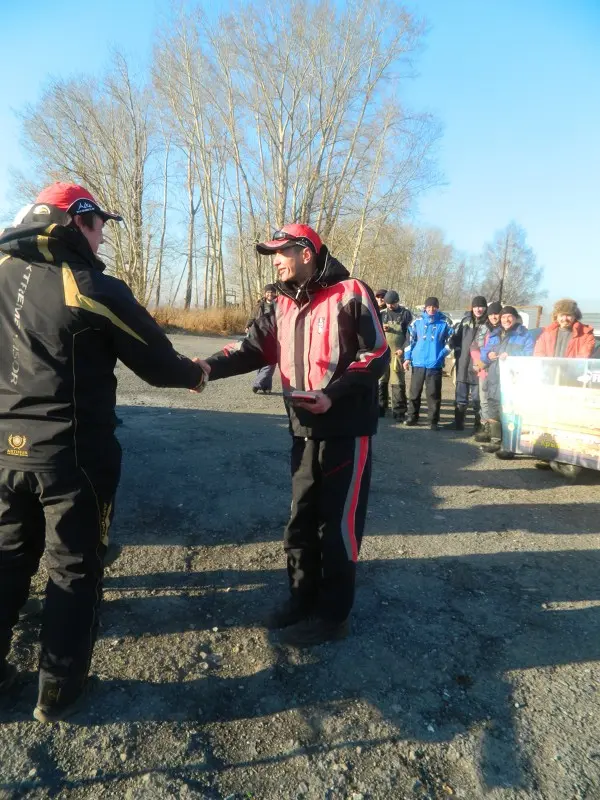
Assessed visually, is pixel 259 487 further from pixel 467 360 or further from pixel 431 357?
pixel 467 360

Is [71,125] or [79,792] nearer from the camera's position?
[79,792]

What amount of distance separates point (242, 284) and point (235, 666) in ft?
105

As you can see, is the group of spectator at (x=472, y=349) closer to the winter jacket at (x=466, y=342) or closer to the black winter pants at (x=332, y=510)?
the winter jacket at (x=466, y=342)

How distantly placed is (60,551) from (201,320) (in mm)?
25649

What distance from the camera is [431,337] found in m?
8.44

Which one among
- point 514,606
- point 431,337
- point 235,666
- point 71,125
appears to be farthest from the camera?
point 71,125

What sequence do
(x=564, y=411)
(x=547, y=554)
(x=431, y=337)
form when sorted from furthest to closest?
1. (x=431, y=337)
2. (x=564, y=411)
3. (x=547, y=554)

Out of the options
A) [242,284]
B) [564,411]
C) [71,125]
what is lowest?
[564,411]

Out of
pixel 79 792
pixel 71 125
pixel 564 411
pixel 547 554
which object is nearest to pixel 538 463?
pixel 564 411

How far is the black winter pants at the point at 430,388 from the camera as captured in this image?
836cm

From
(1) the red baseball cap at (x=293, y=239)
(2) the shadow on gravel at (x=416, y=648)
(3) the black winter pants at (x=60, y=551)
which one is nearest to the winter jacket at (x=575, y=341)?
(2) the shadow on gravel at (x=416, y=648)

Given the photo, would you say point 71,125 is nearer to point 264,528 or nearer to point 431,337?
point 431,337

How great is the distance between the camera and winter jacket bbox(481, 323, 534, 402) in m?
7.32

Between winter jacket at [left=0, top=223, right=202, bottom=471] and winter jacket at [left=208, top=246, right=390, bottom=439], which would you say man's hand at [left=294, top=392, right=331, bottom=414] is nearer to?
winter jacket at [left=208, top=246, right=390, bottom=439]
